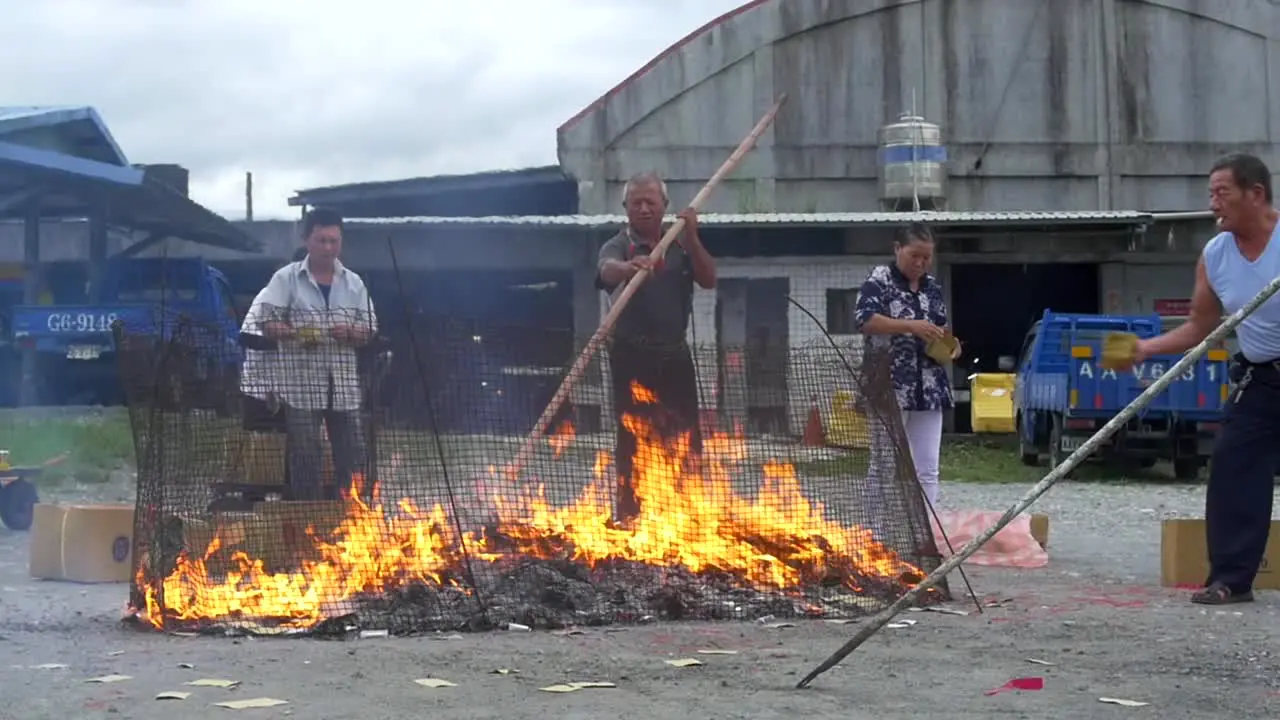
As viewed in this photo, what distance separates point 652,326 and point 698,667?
108 inches

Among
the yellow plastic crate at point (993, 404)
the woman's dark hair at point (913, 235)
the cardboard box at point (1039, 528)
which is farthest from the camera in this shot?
the yellow plastic crate at point (993, 404)

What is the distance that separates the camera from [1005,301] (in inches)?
1169

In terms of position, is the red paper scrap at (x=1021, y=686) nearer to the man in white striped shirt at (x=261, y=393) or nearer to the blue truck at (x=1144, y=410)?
the man in white striped shirt at (x=261, y=393)

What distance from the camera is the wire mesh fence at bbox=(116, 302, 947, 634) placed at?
717 centimetres

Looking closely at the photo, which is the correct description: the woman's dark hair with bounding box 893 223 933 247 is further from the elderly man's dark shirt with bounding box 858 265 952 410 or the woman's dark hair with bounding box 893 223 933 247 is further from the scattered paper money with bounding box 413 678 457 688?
the scattered paper money with bounding box 413 678 457 688

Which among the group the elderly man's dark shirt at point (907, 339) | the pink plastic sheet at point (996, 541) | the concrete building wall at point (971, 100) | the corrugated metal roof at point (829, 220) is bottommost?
the pink plastic sheet at point (996, 541)

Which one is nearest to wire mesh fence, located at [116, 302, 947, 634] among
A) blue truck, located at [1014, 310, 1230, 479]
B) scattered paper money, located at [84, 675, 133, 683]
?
scattered paper money, located at [84, 675, 133, 683]

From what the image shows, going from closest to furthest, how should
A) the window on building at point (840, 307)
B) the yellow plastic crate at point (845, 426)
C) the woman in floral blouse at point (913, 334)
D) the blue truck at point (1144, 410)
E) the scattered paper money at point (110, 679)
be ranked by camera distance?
the scattered paper money at point (110, 679) → the yellow plastic crate at point (845, 426) → the woman in floral blouse at point (913, 334) → the blue truck at point (1144, 410) → the window on building at point (840, 307)

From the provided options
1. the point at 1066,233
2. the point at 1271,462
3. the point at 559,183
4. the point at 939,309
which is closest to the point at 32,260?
the point at 559,183

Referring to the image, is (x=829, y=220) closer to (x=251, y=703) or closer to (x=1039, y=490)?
(x=1039, y=490)

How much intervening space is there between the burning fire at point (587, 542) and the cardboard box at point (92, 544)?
160cm

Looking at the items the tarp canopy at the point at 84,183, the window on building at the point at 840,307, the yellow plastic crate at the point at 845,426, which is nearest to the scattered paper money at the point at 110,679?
the yellow plastic crate at the point at 845,426

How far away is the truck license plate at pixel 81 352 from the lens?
71.6 feet

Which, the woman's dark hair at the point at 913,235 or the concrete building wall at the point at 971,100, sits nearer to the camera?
the woman's dark hair at the point at 913,235
